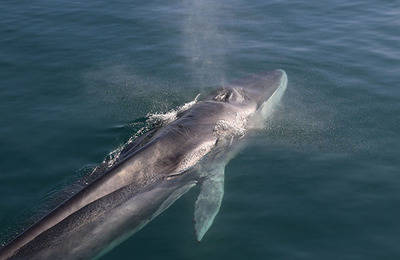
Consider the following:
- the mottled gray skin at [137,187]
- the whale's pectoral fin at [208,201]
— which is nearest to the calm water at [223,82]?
the whale's pectoral fin at [208,201]

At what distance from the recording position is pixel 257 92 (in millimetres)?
20188

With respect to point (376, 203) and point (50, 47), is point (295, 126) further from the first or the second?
point (50, 47)

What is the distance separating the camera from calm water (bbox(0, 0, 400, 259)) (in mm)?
12750

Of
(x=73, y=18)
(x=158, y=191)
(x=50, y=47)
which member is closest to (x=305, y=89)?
(x=158, y=191)

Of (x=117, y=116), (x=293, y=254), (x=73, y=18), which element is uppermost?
(x=73, y=18)

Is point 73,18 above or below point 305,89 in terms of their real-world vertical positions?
above

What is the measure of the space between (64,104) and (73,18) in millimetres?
12594

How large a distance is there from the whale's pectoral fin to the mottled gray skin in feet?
1.66

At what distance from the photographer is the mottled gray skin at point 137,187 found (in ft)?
37.6

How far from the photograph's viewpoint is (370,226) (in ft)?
42.1

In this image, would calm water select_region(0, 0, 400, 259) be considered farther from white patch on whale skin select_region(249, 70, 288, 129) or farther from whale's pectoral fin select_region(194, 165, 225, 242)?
white patch on whale skin select_region(249, 70, 288, 129)

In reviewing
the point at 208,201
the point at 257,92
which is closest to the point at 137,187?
the point at 208,201

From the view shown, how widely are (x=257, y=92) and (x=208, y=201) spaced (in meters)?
7.74

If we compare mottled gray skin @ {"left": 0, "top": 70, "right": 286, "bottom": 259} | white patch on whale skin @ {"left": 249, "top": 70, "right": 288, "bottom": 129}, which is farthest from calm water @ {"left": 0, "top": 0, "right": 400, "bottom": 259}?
mottled gray skin @ {"left": 0, "top": 70, "right": 286, "bottom": 259}
